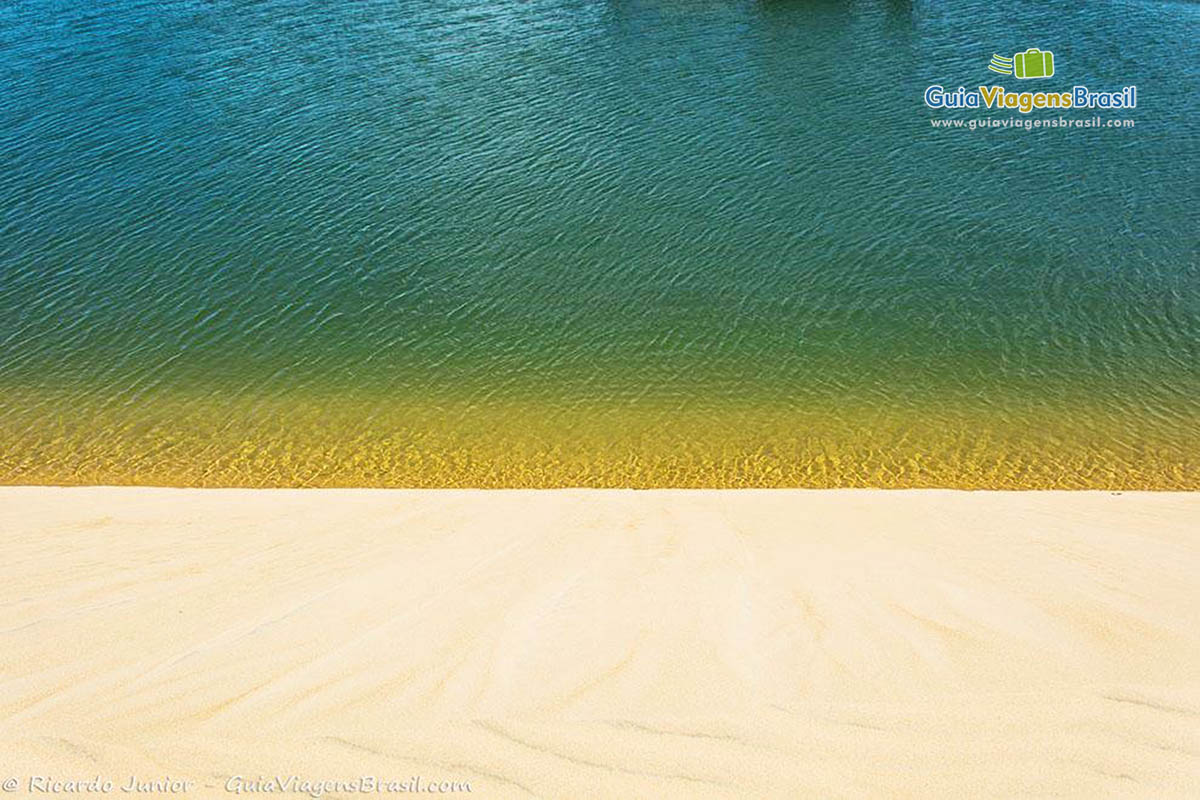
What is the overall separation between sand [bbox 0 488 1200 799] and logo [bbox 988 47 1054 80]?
73.0 ft

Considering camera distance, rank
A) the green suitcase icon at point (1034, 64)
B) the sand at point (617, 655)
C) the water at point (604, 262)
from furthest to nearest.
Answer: the green suitcase icon at point (1034, 64)
the water at point (604, 262)
the sand at point (617, 655)

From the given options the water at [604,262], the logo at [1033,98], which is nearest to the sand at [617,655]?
the water at [604,262]

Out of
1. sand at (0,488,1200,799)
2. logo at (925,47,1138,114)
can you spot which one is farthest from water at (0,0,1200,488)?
sand at (0,488,1200,799)

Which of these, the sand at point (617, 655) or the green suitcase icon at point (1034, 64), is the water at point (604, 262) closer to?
the green suitcase icon at point (1034, 64)

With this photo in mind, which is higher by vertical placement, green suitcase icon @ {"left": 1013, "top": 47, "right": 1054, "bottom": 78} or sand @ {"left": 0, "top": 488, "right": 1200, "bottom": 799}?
sand @ {"left": 0, "top": 488, "right": 1200, "bottom": 799}

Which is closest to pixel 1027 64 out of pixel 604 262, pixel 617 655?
pixel 604 262

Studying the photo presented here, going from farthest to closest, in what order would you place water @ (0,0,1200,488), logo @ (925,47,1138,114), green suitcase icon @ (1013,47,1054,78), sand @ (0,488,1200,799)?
green suitcase icon @ (1013,47,1054,78) → logo @ (925,47,1138,114) → water @ (0,0,1200,488) → sand @ (0,488,1200,799)

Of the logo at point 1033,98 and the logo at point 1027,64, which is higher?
the logo at point 1027,64

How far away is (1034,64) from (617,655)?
2946cm

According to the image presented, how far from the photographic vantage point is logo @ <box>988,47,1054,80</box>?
29.3m

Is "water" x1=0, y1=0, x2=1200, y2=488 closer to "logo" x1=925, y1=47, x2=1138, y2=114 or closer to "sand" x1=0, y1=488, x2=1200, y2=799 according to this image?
"logo" x1=925, y1=47, x2=1138, y2=114

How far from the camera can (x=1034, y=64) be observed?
2977cm

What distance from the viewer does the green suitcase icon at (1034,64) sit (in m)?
29.2

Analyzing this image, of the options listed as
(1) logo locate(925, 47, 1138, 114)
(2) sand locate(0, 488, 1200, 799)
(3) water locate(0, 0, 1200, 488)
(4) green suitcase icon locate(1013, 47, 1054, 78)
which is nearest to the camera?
(2) sand locate(0, 488, 1200, 799)
